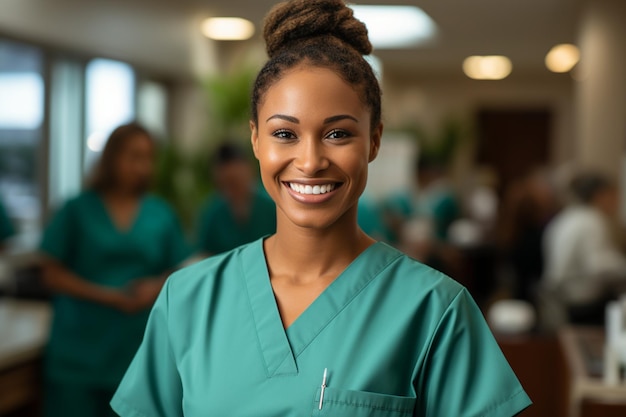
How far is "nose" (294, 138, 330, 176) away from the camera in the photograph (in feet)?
3.65

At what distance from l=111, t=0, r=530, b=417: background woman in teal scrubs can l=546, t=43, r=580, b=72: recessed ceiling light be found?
749cm

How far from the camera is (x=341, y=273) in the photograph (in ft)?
3.97

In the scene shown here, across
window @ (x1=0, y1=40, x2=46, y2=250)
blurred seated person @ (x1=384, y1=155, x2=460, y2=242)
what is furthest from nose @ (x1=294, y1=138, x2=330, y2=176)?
blurred seated person @ (x1=384, y1=155, x2=460, y2=242)

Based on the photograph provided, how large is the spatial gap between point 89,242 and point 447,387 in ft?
6.11

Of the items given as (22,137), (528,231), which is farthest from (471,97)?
(22,137)

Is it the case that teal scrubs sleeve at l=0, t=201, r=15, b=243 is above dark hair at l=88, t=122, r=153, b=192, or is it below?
below

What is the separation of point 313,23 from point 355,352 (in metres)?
0.45

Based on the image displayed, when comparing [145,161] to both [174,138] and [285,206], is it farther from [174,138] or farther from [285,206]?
[174,138]

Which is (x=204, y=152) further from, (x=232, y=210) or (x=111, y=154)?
(x=111, y=154)

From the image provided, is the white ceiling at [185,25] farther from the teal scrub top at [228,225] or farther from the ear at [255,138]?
the ear at [255,138]

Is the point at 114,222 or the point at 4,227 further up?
the point at 114,222

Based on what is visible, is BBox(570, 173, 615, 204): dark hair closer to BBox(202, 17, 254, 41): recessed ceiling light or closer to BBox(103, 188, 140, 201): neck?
BBox(103, 188, 140, 201): neck

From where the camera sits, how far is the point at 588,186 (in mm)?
4559

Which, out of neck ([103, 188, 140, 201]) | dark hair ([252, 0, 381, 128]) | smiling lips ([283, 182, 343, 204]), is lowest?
neck ([103, 188, 140, 201])
